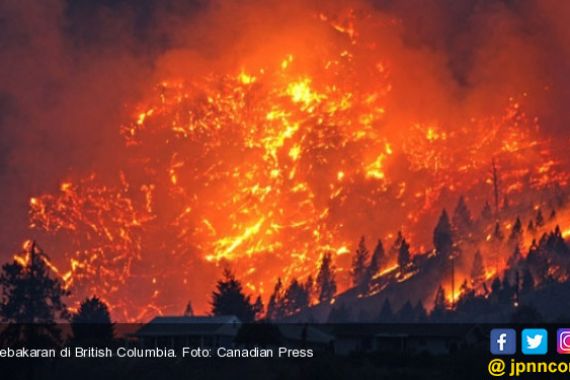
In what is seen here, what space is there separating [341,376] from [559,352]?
45.0 metres

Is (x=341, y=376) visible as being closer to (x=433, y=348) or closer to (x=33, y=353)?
(x=33, y=353)

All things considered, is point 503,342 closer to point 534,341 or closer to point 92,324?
point 534,341

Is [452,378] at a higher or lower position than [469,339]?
lower

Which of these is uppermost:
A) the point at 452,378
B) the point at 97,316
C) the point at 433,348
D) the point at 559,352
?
the point at 97,316

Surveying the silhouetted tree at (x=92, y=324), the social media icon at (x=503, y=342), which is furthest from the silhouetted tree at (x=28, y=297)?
the social media icon at (x=503, y=342)

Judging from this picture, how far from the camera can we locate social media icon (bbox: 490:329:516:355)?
4678 cm

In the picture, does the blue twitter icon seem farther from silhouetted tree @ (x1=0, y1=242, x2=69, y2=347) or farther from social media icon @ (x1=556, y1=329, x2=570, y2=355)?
silhouetted tree @ (x1=0, y1=242, x2=69, y2=347)

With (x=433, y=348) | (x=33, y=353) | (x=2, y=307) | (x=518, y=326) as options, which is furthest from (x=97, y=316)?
(x=518, y=326)

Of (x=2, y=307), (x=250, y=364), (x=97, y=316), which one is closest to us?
(x=250, y=364)

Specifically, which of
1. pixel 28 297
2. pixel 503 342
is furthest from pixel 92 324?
pixel 503 342

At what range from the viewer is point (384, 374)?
97.9m

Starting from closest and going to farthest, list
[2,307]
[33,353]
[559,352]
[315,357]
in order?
[559,352]
[33,353]
[315,357]
[2,307]

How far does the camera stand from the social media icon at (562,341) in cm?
4662

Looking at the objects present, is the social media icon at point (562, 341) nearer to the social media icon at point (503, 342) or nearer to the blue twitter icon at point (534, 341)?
the blue twitter icon at point (534, 341)
